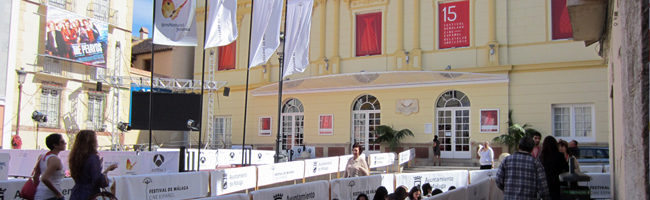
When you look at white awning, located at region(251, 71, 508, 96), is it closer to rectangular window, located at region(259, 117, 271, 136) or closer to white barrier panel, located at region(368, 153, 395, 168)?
rectangular window, located at region(259, 117, 271, 136)

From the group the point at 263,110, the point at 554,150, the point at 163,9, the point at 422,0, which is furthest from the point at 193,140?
the point at 554,150

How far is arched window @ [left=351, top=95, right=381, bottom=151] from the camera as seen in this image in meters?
27.0

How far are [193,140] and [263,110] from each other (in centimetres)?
505

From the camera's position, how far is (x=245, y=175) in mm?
12000

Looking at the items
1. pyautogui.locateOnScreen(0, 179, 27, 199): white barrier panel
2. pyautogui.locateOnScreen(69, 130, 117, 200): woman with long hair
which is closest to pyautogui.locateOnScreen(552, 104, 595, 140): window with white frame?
pyautogui.locateOnScreen(0, 179, 27, 199): white barrier panel

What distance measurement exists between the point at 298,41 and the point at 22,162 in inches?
346

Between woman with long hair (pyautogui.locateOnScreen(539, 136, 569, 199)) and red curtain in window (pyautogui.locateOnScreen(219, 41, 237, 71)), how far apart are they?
82.2ft

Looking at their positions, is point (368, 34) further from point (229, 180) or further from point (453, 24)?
point (229, 180)

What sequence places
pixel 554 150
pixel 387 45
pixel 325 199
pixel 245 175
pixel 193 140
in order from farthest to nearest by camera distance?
pixel 193 140, pixel 387 45, pixel 245 175, pixel 325 199, pixel 554 150

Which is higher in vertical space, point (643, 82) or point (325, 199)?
point (643, 82)

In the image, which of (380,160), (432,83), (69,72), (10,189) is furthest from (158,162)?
(69,72)

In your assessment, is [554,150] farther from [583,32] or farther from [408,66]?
[408,66]

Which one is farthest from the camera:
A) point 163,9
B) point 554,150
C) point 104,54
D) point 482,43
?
point 104,54

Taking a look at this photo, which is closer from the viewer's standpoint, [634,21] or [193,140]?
[634,21]
